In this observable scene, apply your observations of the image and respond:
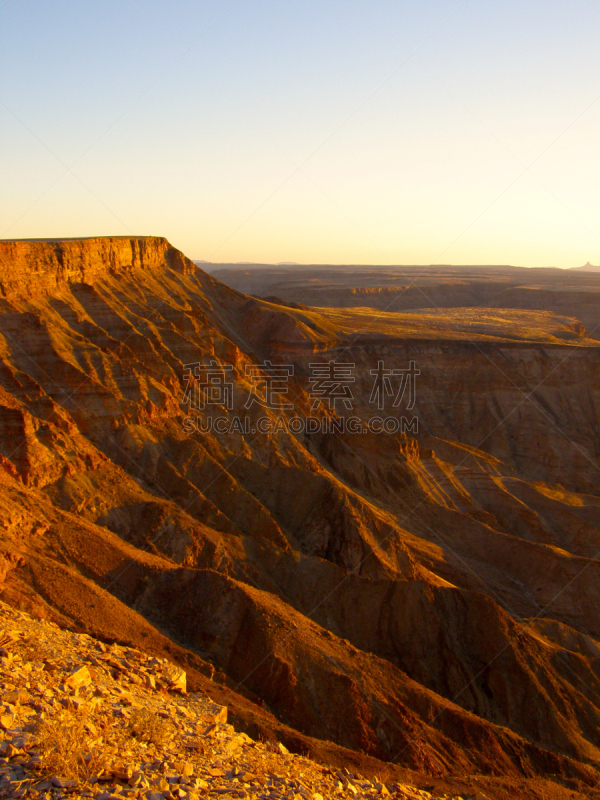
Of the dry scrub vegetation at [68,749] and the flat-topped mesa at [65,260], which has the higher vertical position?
the flat-topped mesa at [65,260]

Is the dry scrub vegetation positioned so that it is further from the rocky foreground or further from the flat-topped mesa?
the flat-topped mesa

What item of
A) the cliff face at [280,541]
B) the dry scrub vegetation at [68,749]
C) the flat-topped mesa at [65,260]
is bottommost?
the cliff face at [280,541]

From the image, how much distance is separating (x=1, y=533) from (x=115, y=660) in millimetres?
7946

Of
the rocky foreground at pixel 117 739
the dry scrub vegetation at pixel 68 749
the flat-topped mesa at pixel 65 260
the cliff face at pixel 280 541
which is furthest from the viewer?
the flat-topped mesa at pixel 65 260

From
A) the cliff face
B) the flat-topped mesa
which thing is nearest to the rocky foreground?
the cliff face

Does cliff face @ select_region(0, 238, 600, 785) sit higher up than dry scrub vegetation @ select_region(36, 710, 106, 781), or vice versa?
dry scrub vegetation @ select_region(36, 710, 106, 781)

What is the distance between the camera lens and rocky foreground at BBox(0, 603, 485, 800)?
8.88m

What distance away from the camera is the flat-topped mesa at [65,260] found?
32.1 m

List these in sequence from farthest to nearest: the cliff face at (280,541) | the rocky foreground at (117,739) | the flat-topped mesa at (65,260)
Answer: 1. the flat-topped mesa at (65,260)
2. the cliff face at (280,541)
3. the rocky foreground at (117,739)

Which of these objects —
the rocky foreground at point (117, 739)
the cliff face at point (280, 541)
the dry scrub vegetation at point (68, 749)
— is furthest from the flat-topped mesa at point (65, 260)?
the dry scrub vegetation at point (68, 749)

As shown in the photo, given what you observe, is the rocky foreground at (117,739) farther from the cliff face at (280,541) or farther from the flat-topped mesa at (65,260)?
the flat-topped mesa at (65,260)

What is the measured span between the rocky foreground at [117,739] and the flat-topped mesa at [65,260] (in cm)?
2126

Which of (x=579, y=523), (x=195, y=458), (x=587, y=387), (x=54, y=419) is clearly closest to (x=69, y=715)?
(x=54, y=419)

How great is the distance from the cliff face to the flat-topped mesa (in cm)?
14
